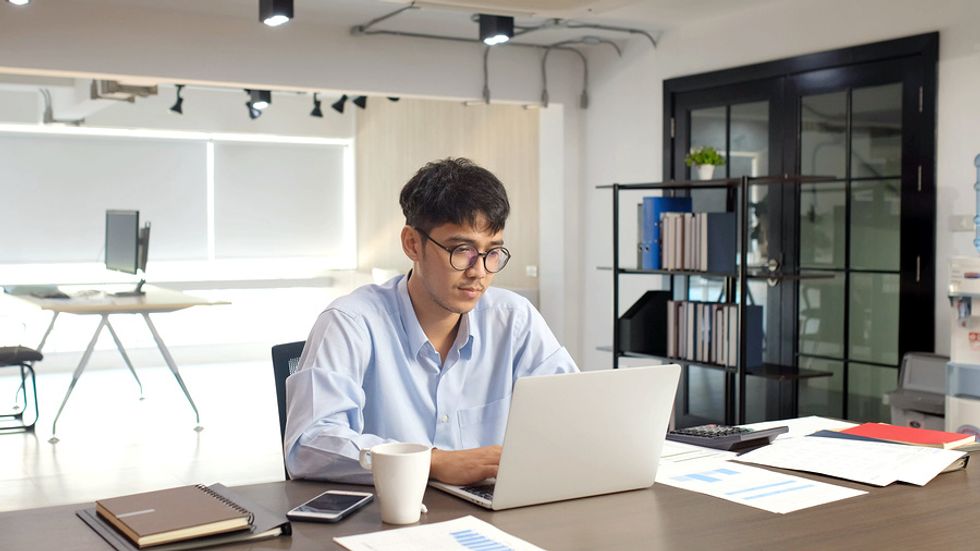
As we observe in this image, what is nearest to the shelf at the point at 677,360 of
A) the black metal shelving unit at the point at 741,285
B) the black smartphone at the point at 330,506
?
the black metal shelving unit at the point at 741,285

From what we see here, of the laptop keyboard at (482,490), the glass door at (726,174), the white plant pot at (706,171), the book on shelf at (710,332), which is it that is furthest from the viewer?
the glass door at (726,174)

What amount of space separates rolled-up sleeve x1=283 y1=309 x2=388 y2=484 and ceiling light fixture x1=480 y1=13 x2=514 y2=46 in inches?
128

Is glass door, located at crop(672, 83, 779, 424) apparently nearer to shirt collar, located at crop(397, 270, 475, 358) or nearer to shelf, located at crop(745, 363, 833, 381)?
shelf, located at crop(745, 363, 833, 381)

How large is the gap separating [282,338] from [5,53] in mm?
5167

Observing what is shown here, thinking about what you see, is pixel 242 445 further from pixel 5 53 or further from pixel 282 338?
pixel 282 338

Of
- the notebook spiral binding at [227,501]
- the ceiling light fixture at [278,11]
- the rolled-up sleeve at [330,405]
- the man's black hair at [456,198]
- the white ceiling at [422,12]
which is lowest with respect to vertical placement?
the notebook spiral binding at [227,501]

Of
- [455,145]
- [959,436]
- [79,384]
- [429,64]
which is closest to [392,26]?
[429,64]

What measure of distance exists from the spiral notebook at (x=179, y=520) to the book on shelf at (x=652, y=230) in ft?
13.9

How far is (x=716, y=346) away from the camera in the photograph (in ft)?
17.7

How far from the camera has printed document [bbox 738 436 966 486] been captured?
1.97 metres

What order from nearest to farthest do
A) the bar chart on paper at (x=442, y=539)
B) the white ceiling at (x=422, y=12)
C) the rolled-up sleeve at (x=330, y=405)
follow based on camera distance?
the bar chart on paper at (x=442, y=539) < the rolled-up sleeve at (x=330, y=405) < the white ceiling at (x=422, y=12)

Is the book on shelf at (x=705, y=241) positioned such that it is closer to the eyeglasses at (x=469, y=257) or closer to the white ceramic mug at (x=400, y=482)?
the eyeglasses at (x=469, y=257)

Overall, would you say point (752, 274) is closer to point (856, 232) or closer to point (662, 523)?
point (856, 232)

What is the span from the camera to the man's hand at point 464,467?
1813 millimetres
